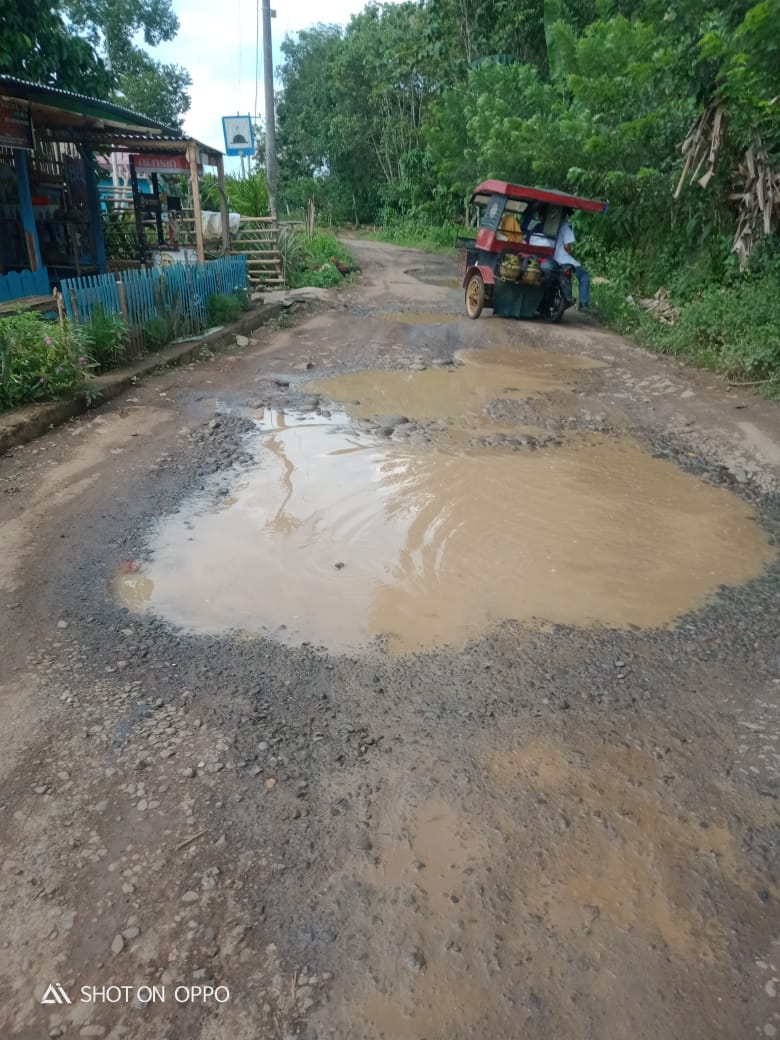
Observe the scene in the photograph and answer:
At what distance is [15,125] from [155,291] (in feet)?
10.2

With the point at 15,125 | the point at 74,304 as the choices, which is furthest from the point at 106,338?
the point at 15,125

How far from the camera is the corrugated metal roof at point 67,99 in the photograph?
31.1 feet

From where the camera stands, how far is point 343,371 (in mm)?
9188

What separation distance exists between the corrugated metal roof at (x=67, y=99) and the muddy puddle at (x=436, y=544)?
22.0ft

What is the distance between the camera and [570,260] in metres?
11.8

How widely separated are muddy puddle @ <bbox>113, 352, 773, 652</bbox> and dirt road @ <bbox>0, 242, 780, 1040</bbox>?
3cm

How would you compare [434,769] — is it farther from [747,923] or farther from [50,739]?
[50,739]

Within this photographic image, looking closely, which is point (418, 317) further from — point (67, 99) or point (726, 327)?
point (67, 99)

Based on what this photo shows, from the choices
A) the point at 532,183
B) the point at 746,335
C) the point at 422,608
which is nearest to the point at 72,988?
the point at 422,608

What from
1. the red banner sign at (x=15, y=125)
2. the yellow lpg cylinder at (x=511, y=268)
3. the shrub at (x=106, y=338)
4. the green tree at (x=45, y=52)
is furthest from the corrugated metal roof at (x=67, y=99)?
the yellow lpg cylinder at (x=511, y=268)

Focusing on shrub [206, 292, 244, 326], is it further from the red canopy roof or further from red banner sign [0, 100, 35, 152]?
the red canopy roof

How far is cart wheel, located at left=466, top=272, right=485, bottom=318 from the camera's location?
1217cm

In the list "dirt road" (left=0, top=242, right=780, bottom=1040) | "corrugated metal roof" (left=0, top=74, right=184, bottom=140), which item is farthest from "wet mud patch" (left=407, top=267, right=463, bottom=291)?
A: "dirt road" (left=0, top=242, right=780, bottom=1040)

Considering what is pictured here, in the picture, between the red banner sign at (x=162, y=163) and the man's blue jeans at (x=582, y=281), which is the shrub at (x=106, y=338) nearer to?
the red banner sign at (x=162, y=163)
